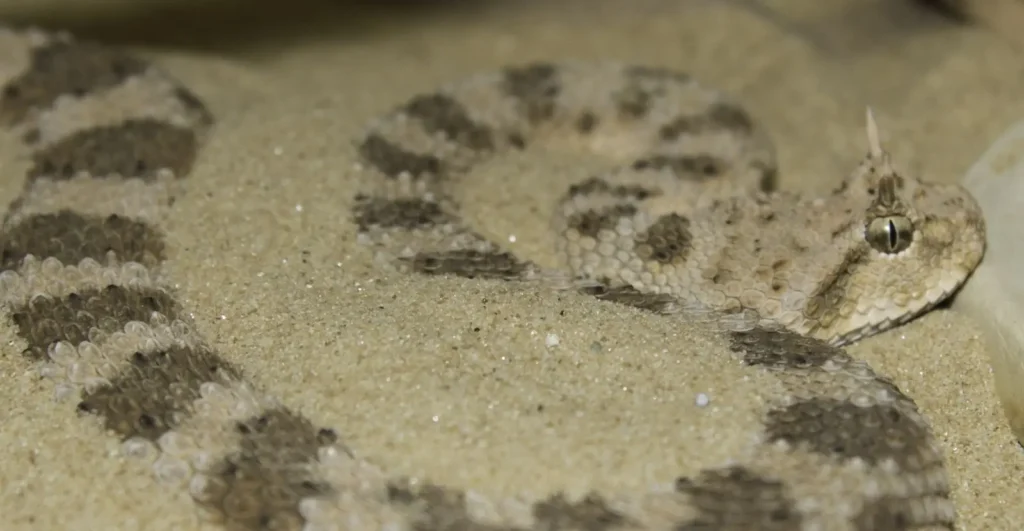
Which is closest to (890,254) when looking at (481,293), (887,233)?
(887,233)

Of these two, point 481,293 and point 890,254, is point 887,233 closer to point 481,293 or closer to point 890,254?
point 890,254

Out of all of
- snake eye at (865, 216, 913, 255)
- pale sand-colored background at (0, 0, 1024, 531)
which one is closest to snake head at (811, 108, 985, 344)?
snake eye at (865, 216, 913, 255)

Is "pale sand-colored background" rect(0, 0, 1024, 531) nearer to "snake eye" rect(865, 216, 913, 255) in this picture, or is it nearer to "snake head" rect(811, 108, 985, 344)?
"snake head" rect(811, 108, 985, 344)

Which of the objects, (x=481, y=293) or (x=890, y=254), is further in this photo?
(x=890, y=254)

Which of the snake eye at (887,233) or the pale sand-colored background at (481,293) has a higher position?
the snake eye at (887,233)

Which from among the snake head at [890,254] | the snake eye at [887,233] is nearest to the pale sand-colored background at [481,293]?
the snake head at [890,254]

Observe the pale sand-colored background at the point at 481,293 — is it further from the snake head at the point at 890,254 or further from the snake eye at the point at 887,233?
the snake eye at the point at 887,233
